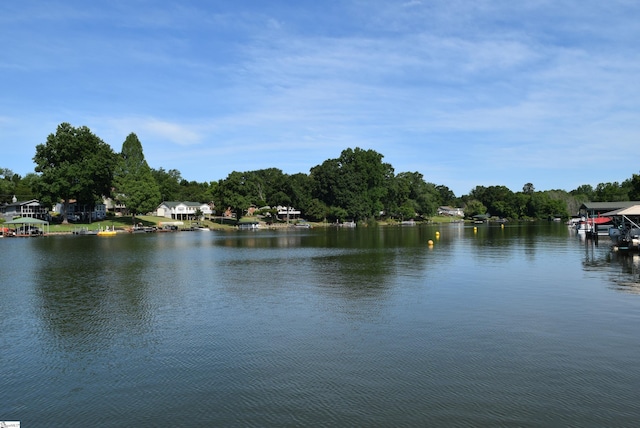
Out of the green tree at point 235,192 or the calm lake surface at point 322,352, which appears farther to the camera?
the green tree at point 235,192

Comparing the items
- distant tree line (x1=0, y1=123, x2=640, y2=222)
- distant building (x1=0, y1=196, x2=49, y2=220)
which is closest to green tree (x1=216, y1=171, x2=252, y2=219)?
distant tree line (x1=0, y1=123, x2=640, y2=222)

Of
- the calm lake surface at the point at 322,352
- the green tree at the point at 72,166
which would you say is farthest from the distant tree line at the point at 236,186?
the calm lake surface at the point at 322,352

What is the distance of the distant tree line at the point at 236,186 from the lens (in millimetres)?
100188

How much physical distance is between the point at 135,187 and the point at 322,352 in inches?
4222

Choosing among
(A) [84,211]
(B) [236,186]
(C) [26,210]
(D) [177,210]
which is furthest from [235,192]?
(C) [26,210]

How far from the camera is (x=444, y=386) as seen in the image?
12.0m

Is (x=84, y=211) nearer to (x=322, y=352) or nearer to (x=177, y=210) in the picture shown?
(x=177, y=210)

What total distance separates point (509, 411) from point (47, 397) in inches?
444

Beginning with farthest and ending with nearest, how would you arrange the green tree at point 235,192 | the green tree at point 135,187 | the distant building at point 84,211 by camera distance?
1. the green tree at point 235,192
2. the distant building at point 84,211
3. the green tree at point 135,187

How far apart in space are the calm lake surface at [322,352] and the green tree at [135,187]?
85742mm

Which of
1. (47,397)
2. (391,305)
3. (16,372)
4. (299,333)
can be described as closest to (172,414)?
(47,397)

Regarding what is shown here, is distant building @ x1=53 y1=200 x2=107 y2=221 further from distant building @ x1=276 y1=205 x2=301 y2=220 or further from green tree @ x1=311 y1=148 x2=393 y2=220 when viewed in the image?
green tree @ x1=311 y1=148 x2=393 y2=220

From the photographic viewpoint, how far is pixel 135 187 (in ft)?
367

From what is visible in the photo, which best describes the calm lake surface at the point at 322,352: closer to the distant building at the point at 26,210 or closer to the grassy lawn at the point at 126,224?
the grassy lawn at the point at 126,224
